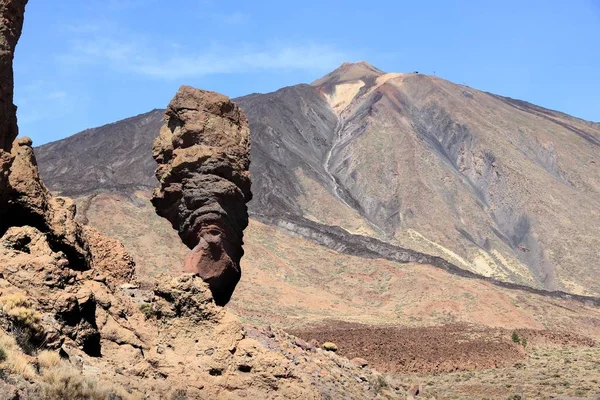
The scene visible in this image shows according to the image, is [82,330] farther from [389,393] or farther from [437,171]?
[437,171]

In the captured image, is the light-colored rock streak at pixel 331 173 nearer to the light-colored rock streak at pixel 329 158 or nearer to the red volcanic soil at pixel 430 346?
the light-colored rock streak at pixel 329 158

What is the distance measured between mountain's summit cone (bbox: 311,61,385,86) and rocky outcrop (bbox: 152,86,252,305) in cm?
15107

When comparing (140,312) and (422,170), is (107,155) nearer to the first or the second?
(422,170)

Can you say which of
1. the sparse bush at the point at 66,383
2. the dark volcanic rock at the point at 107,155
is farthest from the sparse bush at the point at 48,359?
the dark volcanic rock at the point at 107,155

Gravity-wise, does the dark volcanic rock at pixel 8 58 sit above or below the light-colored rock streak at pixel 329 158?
below

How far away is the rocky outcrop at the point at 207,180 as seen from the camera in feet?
59.0

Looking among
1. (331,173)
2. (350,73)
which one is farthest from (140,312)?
(350,73)

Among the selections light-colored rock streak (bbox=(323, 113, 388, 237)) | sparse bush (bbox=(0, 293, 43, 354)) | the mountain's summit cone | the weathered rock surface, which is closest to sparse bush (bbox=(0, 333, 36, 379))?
the weathered rock surface

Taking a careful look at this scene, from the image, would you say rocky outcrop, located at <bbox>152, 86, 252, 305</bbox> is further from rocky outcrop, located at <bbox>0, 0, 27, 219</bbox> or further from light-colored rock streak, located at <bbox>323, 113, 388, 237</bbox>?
light-colored rock streak, located at <bbox>323, 113, 388, 237</bbox>

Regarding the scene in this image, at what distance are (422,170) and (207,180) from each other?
334ft

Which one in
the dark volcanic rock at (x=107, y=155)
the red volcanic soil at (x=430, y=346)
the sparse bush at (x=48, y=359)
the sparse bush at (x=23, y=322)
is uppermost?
the dark volcanic rock at (x=107, y=155)

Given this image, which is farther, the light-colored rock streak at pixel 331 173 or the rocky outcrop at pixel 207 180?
the light-colored rock streak at pixel 331 173

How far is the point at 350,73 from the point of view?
181125 millimetres

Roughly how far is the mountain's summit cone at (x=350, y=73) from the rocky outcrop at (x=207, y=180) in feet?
496
